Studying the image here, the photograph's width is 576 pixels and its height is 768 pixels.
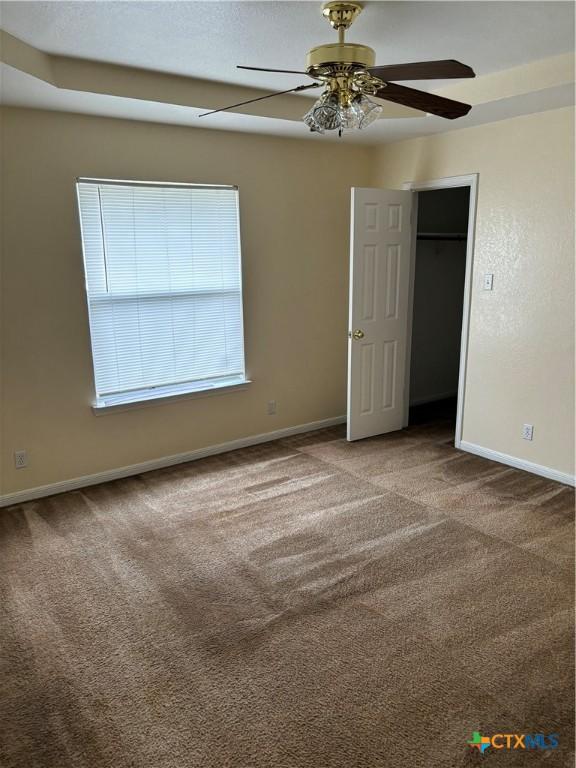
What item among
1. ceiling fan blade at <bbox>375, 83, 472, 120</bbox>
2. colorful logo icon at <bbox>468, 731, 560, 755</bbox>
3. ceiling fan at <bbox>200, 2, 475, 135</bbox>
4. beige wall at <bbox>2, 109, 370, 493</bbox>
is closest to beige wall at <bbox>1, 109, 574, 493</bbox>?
beige wall at <bbox>2, 109, 370, 493</bbox>

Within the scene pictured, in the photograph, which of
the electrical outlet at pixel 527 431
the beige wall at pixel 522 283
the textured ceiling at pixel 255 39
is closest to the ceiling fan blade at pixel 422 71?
the textured ceiling at pixel 255 39

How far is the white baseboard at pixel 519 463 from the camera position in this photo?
3.85m

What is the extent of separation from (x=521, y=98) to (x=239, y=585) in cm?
316

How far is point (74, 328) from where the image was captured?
368cm

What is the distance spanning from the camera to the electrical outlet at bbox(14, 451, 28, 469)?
142 inches

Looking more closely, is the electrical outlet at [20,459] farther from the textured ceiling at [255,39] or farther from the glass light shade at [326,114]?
the glass light shade at [326,114]

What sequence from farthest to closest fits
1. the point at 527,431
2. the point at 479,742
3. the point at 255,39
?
the point at 527,431 < the point at 255,39 < the point at 479,742

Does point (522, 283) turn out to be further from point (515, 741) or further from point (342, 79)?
point (515, 741)

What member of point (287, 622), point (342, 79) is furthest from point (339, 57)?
point (287, 622)

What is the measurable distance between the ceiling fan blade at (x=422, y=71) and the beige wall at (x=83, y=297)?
218 cm

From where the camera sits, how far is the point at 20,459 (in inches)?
143

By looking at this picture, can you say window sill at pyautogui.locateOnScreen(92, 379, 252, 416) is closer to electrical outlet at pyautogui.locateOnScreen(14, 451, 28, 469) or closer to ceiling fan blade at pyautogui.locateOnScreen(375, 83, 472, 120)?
electrical outlet at pyautogui.locateOnScreen(14, 451, 28, 469)

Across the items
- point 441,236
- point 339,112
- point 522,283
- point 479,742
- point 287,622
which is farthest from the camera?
point 441,236

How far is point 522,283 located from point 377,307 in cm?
116
